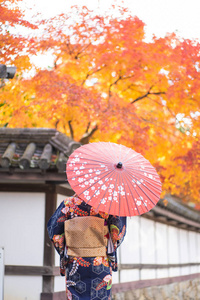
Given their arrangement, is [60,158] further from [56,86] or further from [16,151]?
[56,86]

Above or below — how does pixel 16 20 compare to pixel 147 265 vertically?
above

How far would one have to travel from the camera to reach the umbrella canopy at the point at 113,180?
3.81m

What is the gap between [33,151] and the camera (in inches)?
278

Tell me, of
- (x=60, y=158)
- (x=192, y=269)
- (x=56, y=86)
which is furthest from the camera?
(x=192, y=269)

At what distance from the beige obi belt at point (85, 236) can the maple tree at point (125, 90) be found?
4946 millimetres

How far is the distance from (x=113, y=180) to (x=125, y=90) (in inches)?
320

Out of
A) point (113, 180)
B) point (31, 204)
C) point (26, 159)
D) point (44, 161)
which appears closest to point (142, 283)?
point (31, 204)

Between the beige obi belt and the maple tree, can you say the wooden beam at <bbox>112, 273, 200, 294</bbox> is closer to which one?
the maple tree

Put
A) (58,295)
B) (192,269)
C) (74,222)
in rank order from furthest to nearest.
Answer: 1. (192,269)
2. (58,295)
3. (74,222)

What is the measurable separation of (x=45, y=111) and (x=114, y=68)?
2501 millimetres

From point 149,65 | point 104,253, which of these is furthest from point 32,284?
point 149,65

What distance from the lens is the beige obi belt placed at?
4.08 meters

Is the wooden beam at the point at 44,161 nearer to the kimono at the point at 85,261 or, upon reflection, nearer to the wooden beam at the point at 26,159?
the wooden beam at the point at 26,159

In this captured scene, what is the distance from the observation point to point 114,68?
35.9 ft
